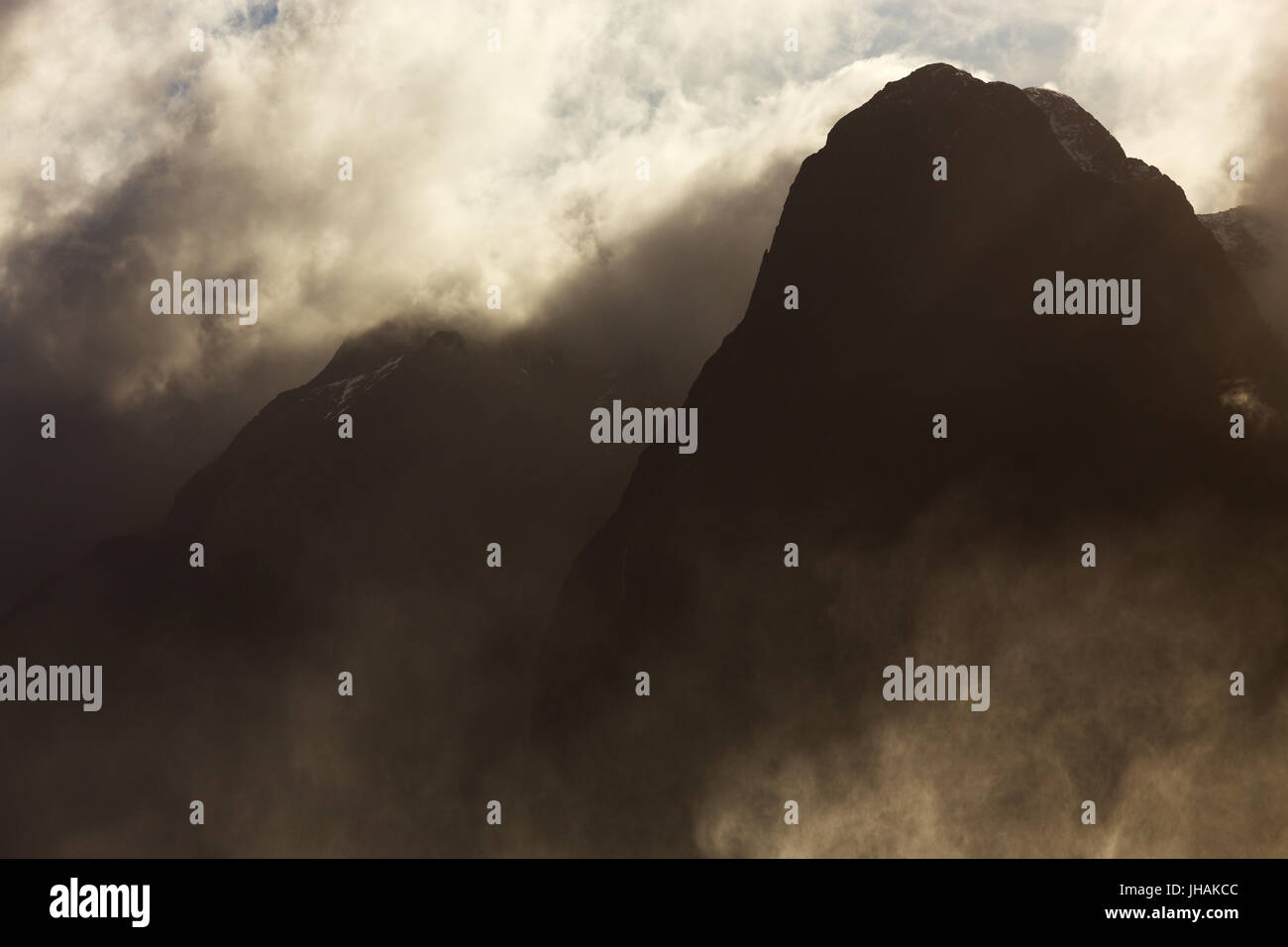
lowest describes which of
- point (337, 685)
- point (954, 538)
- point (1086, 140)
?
point (337, 685)

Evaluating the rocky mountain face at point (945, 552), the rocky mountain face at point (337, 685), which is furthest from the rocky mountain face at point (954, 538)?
the rocky mountain face at point (337, 685)

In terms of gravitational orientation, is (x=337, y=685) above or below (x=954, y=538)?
below

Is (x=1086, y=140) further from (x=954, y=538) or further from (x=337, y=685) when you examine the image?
(x=337, y=685)

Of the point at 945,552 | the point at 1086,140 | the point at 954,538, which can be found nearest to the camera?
the point at 945,552

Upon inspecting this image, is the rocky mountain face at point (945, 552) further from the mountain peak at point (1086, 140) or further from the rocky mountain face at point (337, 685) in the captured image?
the rocky mountain face at point (337, 685)

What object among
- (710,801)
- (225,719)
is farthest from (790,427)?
(225,719)

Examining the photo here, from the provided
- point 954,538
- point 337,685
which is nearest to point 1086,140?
point 954,538

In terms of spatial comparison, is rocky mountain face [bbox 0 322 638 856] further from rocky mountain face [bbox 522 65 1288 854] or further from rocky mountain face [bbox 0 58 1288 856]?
rocky mountain face [bbox 522 65 1288 854]

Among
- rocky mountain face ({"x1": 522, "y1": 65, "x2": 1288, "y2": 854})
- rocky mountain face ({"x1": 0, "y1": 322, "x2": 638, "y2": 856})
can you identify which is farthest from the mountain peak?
rocky mountain face ({"x1": 0, "y1": 322, "x2": 638, "y2": 856})

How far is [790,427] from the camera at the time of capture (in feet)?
342

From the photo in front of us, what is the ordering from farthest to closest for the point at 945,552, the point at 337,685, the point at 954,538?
the point at 337,685 → the point at 954,538 → the point at 945,552

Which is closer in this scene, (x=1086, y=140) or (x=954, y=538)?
(x=954, y=538)
